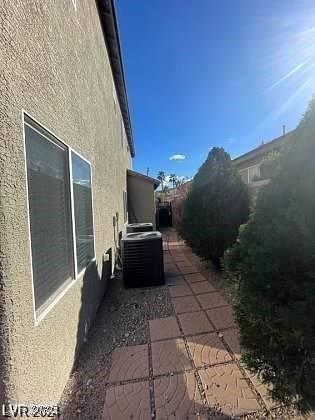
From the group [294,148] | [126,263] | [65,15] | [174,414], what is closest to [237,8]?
[65,15]

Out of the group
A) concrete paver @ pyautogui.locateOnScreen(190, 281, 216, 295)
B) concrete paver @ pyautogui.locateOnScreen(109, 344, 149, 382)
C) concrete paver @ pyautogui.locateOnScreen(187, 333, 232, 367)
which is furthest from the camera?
concrete paver @ pyautogui.locateOnScreen(190, 281, 216, 295)

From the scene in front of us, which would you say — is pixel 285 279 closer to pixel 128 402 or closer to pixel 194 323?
pixel 128 402

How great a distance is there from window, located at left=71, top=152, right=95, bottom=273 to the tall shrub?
108 inches

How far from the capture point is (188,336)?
3.06m

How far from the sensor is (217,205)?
5270 mm

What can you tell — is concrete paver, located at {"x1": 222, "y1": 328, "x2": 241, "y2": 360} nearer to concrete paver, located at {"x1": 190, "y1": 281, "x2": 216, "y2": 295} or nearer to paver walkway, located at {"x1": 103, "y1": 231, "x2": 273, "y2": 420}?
paver walkway, located at {"x1": 103, "y1": 231, "x2": 273, "y2": 420}

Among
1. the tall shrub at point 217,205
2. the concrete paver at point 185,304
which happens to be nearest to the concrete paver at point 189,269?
the tall shrub at point 217,205

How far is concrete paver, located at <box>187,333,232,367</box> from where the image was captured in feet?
8.34

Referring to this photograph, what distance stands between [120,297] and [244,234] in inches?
134

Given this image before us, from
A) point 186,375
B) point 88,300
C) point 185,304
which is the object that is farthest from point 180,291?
point 186,375

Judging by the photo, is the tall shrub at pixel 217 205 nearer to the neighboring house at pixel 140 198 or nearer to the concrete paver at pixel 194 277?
the concrete paver at pixel 194 277

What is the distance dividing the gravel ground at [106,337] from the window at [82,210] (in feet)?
3.27

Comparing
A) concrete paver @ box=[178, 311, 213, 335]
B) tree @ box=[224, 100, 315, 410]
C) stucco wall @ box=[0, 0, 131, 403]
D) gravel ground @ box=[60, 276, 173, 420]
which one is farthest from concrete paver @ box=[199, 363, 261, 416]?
stucco wall @ box=[0, 0, 131, 403]

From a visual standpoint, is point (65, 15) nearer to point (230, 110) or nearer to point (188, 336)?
point (188, 336)
